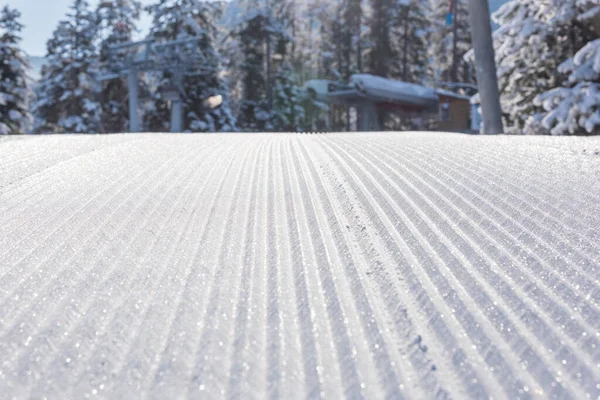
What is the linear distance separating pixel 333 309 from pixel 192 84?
2962 centimetres

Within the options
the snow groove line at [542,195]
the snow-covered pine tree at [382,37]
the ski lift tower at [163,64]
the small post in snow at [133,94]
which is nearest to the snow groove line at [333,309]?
the snow groove line at [542,195]

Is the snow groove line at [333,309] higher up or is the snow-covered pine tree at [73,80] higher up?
the snow-covered pine tree at [73,80]

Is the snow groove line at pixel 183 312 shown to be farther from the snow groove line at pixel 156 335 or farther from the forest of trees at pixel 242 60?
the forest of trees at pixel 242 60

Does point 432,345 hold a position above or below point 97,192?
below

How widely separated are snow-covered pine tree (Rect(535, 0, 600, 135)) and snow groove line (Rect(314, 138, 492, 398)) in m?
8.43

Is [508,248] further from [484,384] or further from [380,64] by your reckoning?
[380,64]

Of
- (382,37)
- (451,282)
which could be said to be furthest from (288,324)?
(382,37)

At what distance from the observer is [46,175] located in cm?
254

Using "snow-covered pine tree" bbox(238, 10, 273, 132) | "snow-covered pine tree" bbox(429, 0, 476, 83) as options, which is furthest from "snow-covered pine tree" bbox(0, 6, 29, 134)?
"snow-covered pine tree" bbox(429, 0, 476, 83)

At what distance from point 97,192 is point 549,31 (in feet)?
33.2

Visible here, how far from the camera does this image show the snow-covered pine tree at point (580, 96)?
905cm

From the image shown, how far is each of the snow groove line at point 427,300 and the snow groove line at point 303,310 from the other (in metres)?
0.19

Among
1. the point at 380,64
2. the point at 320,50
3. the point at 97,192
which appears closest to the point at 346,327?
the point at 97,192

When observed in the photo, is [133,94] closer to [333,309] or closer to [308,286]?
[308,286]
